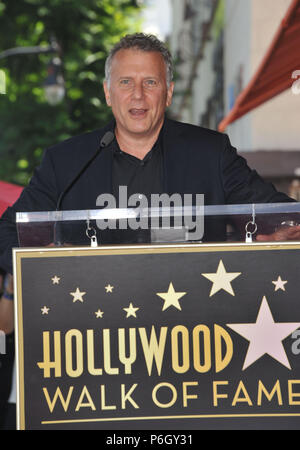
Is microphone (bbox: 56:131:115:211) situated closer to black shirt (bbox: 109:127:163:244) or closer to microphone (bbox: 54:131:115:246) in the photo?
Answer: microphone (bbox: 54:131:115:246)

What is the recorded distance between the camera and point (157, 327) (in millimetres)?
2838

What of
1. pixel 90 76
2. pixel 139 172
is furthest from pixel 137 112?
pixel 90 76

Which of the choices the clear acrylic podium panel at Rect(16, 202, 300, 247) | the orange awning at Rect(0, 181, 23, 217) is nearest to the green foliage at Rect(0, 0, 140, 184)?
the orange awning at Rect(0, 181, 23, 217)

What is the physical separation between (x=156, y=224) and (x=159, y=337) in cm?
38

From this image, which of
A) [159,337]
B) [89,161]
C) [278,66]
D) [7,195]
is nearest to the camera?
[159,337]

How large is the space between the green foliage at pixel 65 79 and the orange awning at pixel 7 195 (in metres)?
9.71

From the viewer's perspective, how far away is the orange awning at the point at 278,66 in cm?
508

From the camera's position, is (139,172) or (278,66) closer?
(139,172)

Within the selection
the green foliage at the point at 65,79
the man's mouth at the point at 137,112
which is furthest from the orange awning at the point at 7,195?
the green foliage at the point at 65,79

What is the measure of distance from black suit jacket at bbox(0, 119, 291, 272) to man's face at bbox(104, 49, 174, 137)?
0.39ft

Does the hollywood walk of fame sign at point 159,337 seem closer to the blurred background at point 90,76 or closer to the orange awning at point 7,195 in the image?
the orange awning at point 7,195

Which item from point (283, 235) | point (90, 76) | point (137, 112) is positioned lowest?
point (283, 235)

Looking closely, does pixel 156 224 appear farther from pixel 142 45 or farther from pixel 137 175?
pixel 142 45
